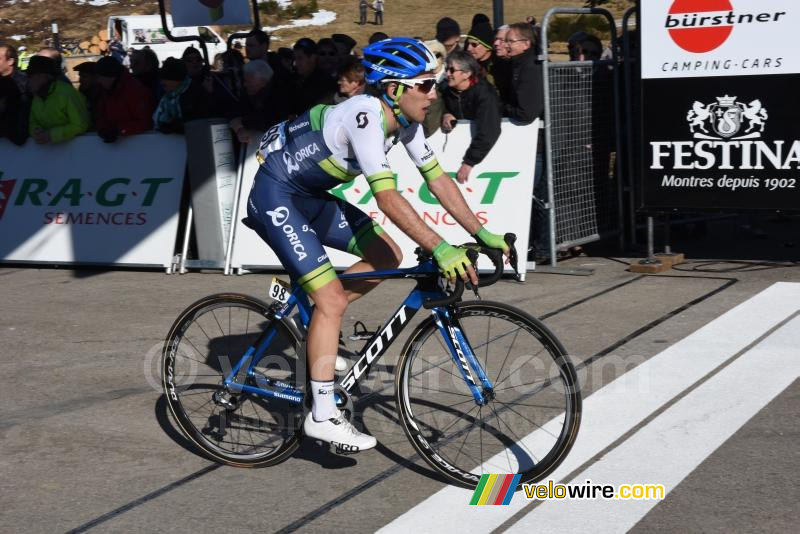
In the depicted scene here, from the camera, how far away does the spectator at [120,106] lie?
1104 cm

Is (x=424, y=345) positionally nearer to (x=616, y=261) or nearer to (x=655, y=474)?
(x=655, y=474)

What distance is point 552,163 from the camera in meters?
9.95

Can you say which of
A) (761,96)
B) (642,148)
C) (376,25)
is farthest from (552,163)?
(376,25)

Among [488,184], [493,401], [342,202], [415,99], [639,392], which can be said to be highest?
[415,99]

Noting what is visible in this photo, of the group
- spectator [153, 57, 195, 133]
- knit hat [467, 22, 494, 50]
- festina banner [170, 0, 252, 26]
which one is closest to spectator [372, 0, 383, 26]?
festina banner [170, 0, 252, 26]

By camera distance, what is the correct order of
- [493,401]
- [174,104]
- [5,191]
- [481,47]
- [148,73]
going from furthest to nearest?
[148,73] → [5,191] → [174,104] → [481,47] → [493,401]

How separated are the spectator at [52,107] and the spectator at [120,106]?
12.4 inches

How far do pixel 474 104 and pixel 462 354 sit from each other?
16.5 feet

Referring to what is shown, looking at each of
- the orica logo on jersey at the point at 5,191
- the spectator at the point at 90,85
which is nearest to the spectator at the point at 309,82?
the spectator at the point at 90,85

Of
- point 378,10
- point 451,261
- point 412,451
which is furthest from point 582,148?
point 378,10

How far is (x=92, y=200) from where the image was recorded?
11.2 m

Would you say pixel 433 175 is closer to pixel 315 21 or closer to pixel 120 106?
pixel 120 106

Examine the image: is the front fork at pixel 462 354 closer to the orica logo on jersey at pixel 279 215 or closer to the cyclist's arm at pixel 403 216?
the cyclist's arm at pixel 403 216

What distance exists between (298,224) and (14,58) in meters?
8.56
